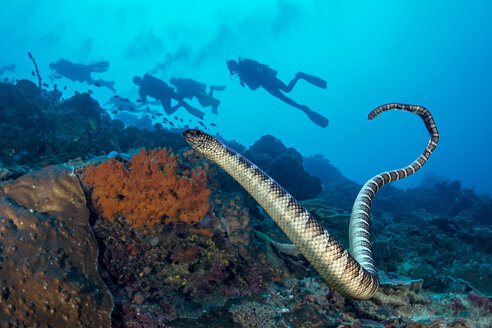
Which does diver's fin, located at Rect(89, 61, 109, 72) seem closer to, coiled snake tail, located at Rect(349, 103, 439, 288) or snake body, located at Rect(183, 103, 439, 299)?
snake body, located at Rect(183, 103, 439, 299)

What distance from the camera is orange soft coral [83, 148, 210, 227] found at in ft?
12.6

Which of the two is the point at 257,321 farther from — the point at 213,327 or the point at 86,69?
the point at 86,69

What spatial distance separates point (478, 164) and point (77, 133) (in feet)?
567

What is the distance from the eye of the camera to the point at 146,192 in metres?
4.05

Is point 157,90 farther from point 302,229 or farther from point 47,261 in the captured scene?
point 302,229

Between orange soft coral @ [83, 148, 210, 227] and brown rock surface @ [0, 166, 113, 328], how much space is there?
19.3 inches

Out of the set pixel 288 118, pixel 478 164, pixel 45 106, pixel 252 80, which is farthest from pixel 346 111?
pixel 45 106

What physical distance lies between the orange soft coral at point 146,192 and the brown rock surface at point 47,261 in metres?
0.49

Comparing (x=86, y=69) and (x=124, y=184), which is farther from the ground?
(x=86, y=69)

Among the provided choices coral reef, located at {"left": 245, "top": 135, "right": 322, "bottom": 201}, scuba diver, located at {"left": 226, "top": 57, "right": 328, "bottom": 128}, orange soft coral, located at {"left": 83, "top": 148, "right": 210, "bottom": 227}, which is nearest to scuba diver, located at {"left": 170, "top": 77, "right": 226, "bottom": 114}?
scuba diver, located at {"left": 226, "top": 57, "right": 328, "bottom": 128}

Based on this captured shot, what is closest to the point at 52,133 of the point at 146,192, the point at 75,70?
the point at 146,192

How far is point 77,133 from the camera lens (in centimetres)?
1126

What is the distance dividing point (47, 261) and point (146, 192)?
166 centimetres

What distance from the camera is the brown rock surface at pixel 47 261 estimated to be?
2.23 meters
